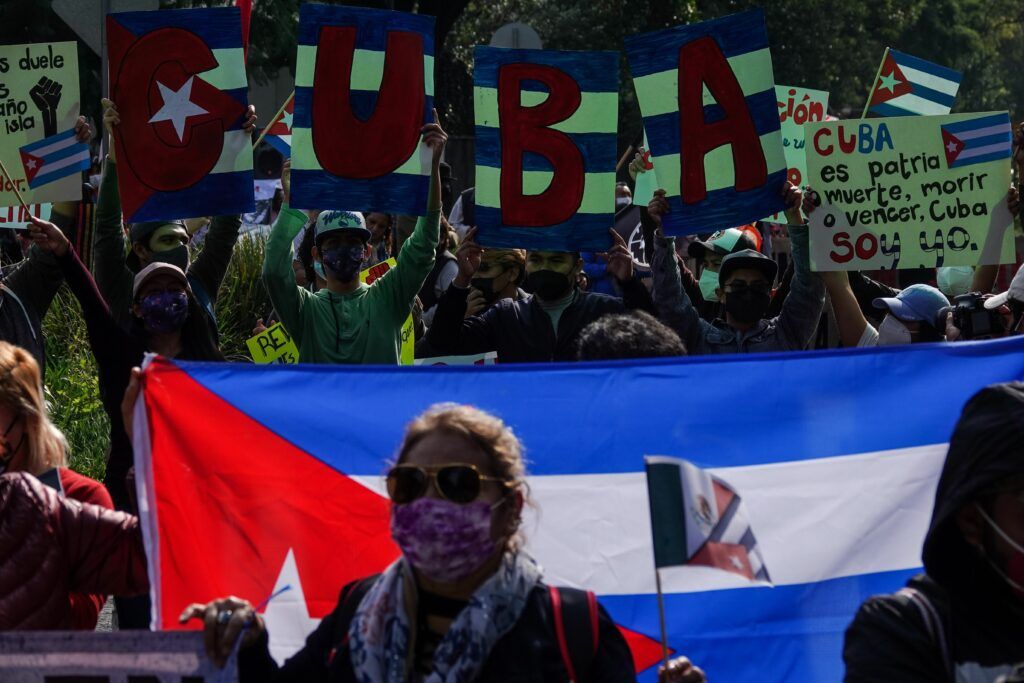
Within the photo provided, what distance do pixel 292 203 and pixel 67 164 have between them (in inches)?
64.2

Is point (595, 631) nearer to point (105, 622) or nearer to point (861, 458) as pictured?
point (861, 458)

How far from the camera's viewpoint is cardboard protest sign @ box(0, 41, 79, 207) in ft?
25.1

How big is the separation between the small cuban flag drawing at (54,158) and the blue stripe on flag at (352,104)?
1.28 meters

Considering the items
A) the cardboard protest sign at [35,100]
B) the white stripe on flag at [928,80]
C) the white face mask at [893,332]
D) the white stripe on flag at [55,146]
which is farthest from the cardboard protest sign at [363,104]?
the white stripe on flag at [928,80]

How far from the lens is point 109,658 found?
304cm

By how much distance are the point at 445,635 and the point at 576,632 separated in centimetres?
23

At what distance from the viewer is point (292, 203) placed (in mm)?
6211

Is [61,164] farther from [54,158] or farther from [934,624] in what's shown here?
[934,624]

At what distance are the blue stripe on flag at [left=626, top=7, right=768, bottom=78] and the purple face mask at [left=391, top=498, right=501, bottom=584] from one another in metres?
3.94

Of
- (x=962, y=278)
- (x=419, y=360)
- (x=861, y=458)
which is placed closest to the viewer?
(x=861, y=458)

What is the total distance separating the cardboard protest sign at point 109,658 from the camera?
9.71 feet

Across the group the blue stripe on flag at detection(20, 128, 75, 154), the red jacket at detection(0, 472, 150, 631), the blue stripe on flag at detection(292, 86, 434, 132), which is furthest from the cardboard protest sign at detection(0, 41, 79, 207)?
the red jacket at detection(0, 472, 150, 631)

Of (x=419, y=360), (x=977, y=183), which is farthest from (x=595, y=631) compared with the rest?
(x=977, y=183)

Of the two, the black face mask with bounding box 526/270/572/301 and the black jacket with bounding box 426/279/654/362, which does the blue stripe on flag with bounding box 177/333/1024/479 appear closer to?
the black jacket with bounding box 426/279/654/362
